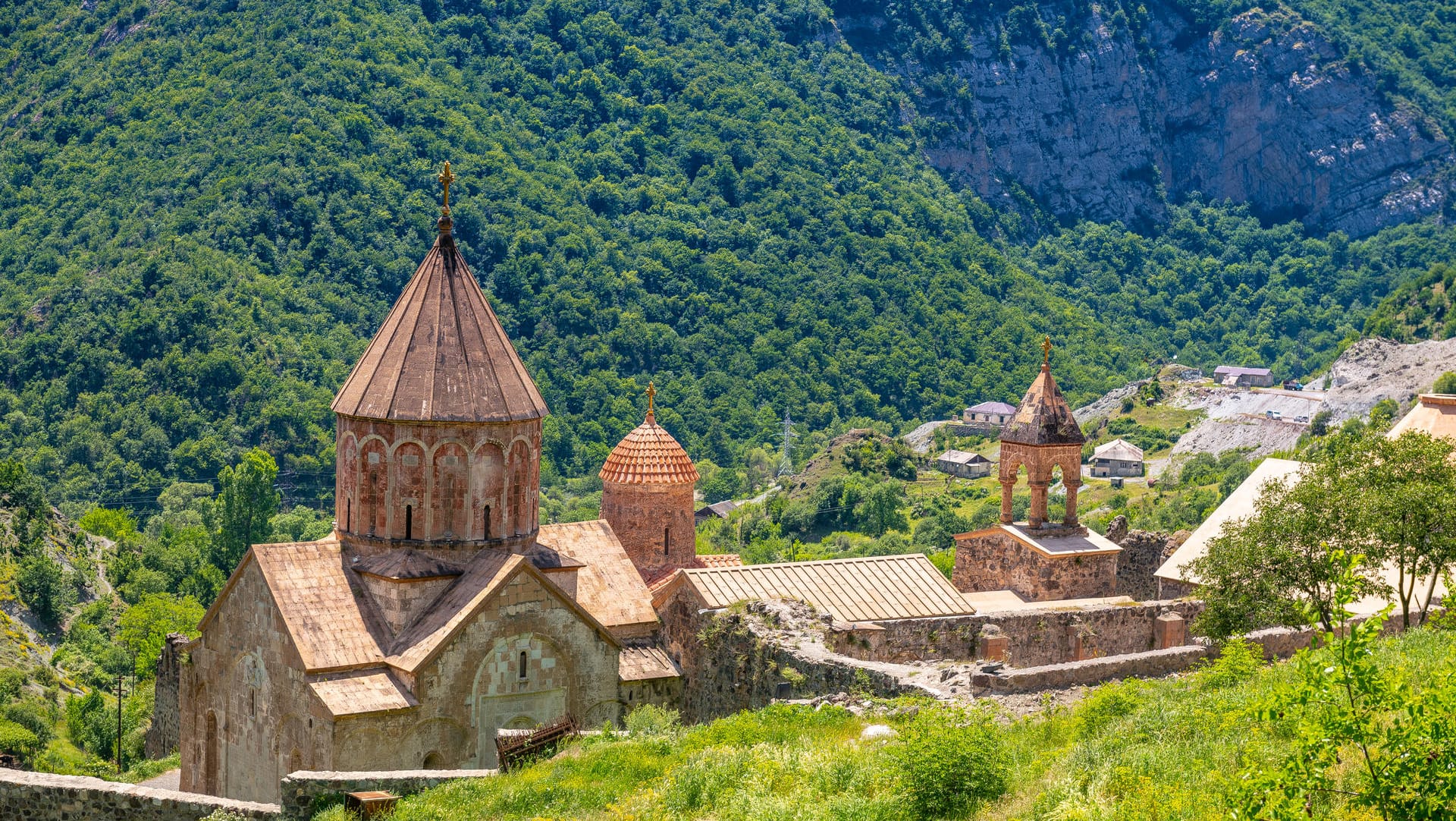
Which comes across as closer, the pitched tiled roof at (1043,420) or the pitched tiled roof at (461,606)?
the pitched tiled roof at (461,606)

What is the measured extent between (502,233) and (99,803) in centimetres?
7185

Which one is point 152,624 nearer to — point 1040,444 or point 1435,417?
point 1040,444

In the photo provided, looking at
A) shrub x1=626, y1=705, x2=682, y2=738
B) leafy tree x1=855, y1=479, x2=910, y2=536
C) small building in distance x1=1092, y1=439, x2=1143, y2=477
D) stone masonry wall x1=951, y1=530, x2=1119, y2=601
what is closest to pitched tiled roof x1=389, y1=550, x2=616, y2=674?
shrub x1=626, y1=705, x2=682, y2=738

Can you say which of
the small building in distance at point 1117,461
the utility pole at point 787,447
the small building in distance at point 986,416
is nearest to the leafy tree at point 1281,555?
the small building in distance at point 1117,461

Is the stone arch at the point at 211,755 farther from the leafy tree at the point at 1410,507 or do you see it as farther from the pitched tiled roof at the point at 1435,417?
the pitched tiled roof at the point at 1435,417

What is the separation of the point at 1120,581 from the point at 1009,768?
17.1 metres

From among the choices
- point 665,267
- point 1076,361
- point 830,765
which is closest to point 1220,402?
point 1076,361

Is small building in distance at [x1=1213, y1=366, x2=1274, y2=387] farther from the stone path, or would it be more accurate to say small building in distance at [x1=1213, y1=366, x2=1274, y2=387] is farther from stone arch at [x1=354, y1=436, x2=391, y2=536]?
stone arch at [x1=354, y1=436, x2=391, y2=536]

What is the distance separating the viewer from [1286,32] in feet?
468

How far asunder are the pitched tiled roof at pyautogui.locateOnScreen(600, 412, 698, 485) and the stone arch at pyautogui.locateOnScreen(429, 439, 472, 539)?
4.67 meters

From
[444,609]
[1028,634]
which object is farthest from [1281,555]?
[444,609]

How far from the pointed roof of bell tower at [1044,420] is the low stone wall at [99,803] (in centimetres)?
1554

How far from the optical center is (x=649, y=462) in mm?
26047

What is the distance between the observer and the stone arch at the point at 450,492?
69.8 feet
